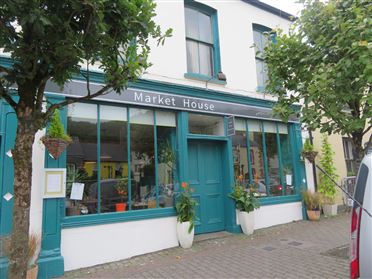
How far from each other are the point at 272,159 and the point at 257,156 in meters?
0.72

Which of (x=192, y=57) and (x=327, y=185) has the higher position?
(x=192, y=57)

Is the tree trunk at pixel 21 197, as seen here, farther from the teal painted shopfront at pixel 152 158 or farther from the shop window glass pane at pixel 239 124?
the shop window glass pane at pixel 239 124

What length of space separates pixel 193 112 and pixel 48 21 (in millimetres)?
5427

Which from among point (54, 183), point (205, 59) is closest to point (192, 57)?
point (205, 59)

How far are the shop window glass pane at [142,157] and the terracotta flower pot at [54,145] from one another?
69.0 inches

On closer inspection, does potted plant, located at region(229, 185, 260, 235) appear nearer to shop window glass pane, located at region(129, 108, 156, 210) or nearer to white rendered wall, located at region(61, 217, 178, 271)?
white rendered wall, located at region(61, 217, 178, 271)

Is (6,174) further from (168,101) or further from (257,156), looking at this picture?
(257,156)

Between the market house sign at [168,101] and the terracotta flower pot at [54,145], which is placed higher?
the market house sign at [168,101]

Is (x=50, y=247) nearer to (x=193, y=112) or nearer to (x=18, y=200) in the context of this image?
(x=18, y=200)

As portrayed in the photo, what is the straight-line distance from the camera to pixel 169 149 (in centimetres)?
769

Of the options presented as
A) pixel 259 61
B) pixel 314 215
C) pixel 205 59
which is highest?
pixel 259 61

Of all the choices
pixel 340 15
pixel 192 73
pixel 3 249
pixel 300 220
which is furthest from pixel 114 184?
pixel 300 220

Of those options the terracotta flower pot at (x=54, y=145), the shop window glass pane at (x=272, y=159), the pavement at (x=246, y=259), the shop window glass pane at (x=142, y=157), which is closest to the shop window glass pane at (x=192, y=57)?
the shop window glass pane at (x=142, y=157)

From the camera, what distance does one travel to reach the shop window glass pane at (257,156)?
921 centimetres
